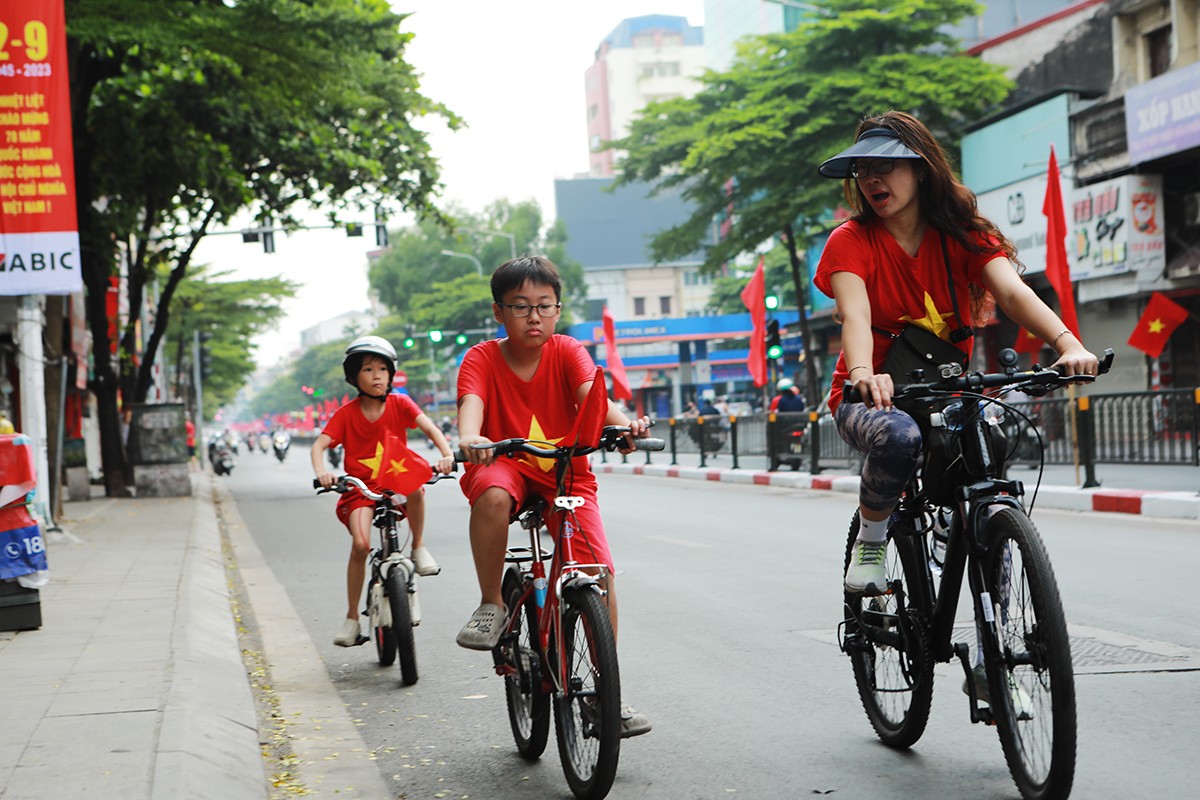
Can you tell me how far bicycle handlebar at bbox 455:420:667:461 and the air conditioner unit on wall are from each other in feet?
72.6

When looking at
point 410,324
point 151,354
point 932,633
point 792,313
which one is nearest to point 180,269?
point 151,354

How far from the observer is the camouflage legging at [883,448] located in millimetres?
3941

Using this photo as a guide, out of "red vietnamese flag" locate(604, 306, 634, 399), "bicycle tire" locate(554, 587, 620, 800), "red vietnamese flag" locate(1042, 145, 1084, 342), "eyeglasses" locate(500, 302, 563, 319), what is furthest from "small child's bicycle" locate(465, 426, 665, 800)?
"red vietnamese flag" locate(604, 306, 634, 399)

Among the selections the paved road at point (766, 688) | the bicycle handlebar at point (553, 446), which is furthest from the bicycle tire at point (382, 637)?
the bicycle handlebar at point (553, 446)

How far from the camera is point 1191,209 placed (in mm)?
24094

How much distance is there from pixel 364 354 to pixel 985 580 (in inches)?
150

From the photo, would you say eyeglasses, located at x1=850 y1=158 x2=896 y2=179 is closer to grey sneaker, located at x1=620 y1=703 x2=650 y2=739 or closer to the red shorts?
the red shorts

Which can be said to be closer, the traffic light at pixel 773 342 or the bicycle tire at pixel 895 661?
the bicycle tire at pixel 895 661

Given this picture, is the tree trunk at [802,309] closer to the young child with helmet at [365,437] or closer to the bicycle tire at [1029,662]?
the young child with helmet at [365,437]

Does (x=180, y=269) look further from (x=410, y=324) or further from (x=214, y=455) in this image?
(x=410, y=324)

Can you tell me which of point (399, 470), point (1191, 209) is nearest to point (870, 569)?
point (399, 470)

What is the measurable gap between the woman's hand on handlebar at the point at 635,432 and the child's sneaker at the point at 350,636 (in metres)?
2.95

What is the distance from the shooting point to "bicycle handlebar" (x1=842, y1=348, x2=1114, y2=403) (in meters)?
3.58

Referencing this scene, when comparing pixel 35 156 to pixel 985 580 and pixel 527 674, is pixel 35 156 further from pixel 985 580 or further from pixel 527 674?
pixel 985 580
